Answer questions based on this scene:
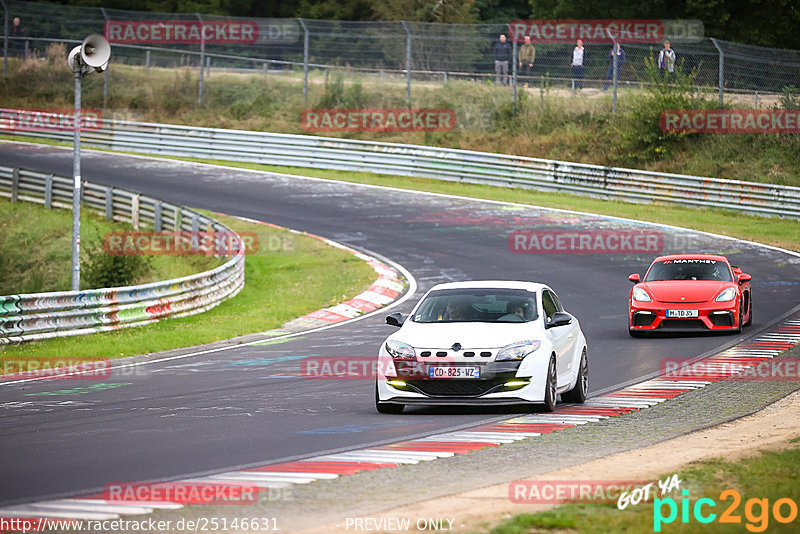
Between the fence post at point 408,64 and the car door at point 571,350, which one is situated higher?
the fence post at point 408,64

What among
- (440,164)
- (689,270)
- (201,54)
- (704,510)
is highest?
(201,54)

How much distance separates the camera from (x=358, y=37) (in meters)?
40.9

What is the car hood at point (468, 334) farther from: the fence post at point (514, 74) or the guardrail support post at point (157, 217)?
the fence post at point (514, 74)

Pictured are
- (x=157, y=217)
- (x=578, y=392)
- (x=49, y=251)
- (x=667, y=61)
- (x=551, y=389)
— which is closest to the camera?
(x=551, y=389)

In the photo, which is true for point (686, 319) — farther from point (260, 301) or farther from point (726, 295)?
point (260, 301)

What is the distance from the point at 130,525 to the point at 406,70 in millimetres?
35447

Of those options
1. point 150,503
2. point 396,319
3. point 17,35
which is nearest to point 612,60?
point 17,35

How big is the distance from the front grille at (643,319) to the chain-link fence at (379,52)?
1971 cm

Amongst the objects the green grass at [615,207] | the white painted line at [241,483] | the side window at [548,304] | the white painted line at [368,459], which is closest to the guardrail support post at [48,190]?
the green grass at [615,207]

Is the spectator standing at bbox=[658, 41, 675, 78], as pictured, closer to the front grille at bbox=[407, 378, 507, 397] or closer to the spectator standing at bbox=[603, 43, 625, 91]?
the spectator standing at bbox=[603, 43, 625, 91]

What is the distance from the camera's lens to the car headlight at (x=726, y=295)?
1883cm

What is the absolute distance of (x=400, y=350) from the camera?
39.6 feet

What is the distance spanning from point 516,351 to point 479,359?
1.30 feet

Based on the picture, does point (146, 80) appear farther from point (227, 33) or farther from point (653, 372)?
point (653, 372)
